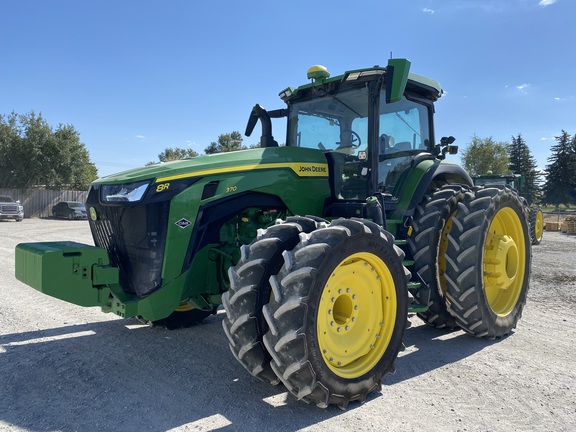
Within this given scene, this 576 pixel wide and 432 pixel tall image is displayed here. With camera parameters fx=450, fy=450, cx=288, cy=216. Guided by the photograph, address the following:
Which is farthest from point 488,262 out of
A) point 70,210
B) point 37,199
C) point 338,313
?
point 37,199

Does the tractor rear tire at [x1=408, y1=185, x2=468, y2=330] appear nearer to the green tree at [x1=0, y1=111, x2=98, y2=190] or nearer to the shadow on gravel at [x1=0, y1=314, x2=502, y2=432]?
the shadow on gravel at [x1=0, y1=314, x2=502, y2=432]

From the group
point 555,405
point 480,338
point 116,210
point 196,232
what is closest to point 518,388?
point 555,405

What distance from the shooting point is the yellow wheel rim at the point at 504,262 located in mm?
5117

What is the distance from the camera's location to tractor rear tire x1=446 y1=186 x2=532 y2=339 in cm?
466

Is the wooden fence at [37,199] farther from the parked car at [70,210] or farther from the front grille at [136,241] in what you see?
the front grille at [136,241]

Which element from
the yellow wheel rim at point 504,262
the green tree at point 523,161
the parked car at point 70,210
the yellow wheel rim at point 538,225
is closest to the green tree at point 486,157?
the green tree at point 523,161

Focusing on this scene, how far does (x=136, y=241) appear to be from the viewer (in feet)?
12.4

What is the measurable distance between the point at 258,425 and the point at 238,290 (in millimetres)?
891

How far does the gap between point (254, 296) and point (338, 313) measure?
0.71 metres

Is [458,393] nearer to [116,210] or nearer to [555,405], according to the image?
[555,405]

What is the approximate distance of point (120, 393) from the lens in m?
3.43

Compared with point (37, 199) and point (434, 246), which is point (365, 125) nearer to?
point (434, 246)

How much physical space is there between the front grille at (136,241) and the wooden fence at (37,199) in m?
33.3

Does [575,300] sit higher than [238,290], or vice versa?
[238,290]
